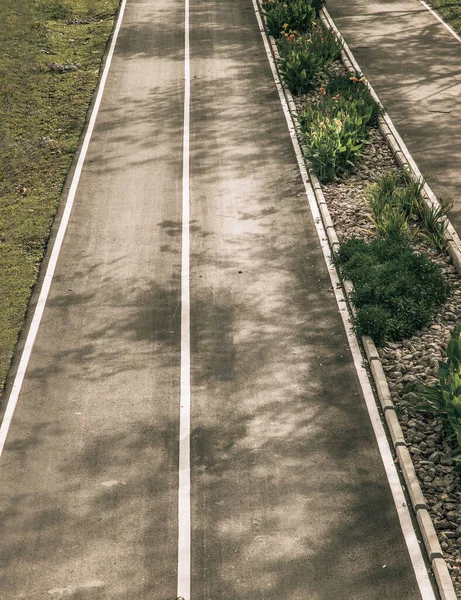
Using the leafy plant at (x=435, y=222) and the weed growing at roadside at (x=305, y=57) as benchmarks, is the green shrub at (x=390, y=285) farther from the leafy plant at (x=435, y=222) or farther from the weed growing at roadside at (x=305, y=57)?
the weed growing at roadside at (x=305, y=57)

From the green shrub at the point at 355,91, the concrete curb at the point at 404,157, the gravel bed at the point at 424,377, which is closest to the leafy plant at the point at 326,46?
the concrete curb at the point at 404,157

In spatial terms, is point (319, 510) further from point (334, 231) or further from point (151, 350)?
point (334, 231)

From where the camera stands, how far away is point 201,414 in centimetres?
1187

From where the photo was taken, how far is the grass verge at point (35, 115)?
1552 centimetres

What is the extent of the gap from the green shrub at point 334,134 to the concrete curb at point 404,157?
64 centimetres

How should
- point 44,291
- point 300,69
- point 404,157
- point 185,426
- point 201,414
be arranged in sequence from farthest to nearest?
1. point 300,69
2. point 404,157
3. point 44,291
4. point 201,414
5. point 185,426

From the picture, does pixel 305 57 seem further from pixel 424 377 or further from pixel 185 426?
pixel 185 426

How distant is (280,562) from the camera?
9578 mm

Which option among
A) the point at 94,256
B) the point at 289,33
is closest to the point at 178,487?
the point at 94,256

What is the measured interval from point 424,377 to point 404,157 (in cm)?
792

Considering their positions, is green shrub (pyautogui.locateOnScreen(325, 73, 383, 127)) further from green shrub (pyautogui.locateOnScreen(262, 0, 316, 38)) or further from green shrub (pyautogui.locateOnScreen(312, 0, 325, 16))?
green shrub (pyautogui.locateOnScreen(312, 0, 325, 16))

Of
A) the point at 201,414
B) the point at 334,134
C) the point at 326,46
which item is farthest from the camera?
the point at 326,46

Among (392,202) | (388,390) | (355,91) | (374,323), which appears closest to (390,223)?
(392,202)

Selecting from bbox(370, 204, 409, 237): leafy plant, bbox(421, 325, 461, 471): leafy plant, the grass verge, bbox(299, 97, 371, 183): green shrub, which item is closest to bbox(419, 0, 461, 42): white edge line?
bbox(299, 97, 371, 183): green shrub
